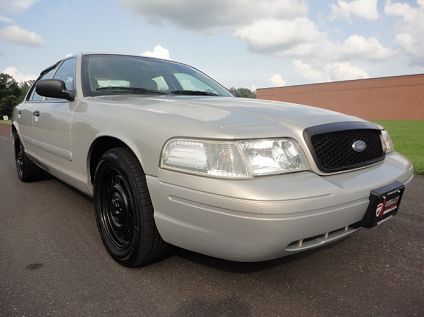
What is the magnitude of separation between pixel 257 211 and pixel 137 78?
2.07 meters

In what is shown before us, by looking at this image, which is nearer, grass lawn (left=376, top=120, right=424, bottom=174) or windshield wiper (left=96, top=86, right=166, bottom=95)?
windshield wiper (left=96, top=86, right=166, bottom=95)

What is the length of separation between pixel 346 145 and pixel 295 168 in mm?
449

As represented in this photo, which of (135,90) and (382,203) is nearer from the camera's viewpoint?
(382,203)

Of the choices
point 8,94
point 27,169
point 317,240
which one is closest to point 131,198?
point 317,240

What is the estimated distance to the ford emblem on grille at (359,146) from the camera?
92.3 inches

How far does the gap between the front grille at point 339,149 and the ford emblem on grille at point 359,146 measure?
0.6 inches

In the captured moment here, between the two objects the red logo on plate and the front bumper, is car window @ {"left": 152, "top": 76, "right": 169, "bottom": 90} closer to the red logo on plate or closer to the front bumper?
the front bumper

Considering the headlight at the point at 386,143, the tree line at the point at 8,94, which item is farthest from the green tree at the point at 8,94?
the headlight at the point at 386,143

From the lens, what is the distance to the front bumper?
1.87m

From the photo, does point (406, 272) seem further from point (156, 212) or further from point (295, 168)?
point (156, 212)

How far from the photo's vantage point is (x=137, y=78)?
3447 millimetres

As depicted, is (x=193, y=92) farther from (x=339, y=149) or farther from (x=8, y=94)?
(x=8, y=94)

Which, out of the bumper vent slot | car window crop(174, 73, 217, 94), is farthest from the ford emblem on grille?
car window crop(174, 73, 217, 94)

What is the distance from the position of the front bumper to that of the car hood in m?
0.28
